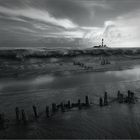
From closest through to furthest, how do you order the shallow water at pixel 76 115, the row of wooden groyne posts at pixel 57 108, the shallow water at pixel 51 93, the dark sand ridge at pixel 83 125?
the dark sand ridge at pixel 83 125 < the shallow water at pixel 76 115 < the row of wooden groyne posts at pixel 57 108 < the shallow water at pixel 51 93

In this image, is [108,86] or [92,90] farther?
[108,86]

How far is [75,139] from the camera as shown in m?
12.4

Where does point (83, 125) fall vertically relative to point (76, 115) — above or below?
below

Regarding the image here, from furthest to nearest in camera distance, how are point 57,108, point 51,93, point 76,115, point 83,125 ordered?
1. point 51,93
2. point 57,108
3. point 76,115
4. point 83,125

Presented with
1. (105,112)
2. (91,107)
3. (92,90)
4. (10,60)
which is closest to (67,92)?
(92,90)

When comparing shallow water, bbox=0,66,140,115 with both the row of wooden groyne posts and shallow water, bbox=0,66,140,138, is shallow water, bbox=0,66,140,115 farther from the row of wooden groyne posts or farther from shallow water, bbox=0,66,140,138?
the row of wooden groyne posts

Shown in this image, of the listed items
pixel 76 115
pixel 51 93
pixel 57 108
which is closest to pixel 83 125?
pixel 76 115

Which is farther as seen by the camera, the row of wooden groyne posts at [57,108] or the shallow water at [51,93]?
the shallow water at [51,93]

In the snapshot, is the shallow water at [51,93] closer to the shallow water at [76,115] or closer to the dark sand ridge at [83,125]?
the shallow water at [76,115]

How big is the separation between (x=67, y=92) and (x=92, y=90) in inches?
151

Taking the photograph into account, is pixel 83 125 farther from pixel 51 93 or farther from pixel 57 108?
pixel 51 93

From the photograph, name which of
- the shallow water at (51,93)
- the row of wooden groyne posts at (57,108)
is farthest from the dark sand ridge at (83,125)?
the shallow water at (51,93)

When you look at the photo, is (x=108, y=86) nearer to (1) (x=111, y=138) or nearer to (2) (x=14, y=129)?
(1) (x=111, y=138)

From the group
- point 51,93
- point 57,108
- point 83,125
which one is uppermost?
point 51,93
